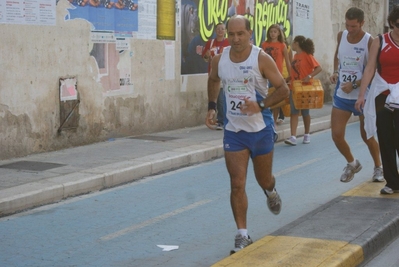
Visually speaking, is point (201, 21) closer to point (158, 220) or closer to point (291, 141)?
point (291, 141)

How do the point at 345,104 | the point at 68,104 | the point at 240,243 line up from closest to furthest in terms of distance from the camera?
the point at 240,243
the point at 345,104
the point at 68,104

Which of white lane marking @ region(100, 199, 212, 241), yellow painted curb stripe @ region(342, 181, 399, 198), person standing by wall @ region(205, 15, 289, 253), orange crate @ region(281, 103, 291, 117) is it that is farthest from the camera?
orange crate @ region(281, 103, 291, 117)

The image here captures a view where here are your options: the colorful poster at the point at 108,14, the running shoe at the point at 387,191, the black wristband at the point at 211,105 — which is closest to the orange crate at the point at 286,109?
the colorful poster at the point at 108,14

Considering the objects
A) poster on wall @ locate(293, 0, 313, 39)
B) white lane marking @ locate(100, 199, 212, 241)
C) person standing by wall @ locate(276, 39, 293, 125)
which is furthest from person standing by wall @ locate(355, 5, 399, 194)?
poster on wall @ locate(293, 0, 313, 39)

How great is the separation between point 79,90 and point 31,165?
7.73ft

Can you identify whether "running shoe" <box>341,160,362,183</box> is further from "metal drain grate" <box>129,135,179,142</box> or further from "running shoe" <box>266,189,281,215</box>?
"metal drain grate" <box>129,135,179,142</box>

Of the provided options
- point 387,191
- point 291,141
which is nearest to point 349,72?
point 387,191

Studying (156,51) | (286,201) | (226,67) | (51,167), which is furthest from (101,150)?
(226,67)

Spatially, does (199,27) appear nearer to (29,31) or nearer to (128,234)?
(29,31)

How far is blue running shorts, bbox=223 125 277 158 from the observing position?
21.9ft

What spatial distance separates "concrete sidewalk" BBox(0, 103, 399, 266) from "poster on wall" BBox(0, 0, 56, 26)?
5.98 ft

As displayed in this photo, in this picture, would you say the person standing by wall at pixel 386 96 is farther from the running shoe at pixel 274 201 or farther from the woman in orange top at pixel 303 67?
the woman in orange top at pixel 303 67

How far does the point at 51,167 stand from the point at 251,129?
4.54 m

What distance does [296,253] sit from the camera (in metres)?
6.20
